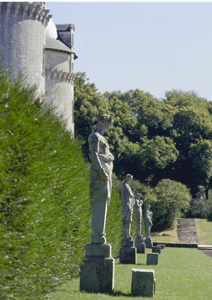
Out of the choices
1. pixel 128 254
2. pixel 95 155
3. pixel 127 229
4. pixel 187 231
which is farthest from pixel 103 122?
pixel 187 231

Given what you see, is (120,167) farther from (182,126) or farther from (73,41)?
(73,41)

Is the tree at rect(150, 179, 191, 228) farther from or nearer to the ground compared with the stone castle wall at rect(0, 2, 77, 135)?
nearer to the ground

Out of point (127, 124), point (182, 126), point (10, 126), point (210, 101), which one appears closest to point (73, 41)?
point (127, 124)

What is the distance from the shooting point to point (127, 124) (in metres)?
54.4

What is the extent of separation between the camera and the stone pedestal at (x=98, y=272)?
894cm

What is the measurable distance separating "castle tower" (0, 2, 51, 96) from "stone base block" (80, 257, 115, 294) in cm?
1754

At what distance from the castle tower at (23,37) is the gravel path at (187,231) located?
2493 centimetres

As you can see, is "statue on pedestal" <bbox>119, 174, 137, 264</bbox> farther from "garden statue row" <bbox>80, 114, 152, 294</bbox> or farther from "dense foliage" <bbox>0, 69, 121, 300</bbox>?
"dense foliage" <bbox>0, 69, 121, 300</bbox>

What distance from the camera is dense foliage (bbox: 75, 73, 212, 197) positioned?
49.9 metres

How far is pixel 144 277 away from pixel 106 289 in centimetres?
88

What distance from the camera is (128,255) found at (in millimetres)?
16906

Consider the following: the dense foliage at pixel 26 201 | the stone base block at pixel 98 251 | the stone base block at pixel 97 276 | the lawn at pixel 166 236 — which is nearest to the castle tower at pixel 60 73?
the lawn at pixel 166 236

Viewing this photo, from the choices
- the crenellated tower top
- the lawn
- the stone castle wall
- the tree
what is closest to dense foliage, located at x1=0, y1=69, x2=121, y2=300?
the stone castle wall

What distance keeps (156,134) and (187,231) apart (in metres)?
16.3
